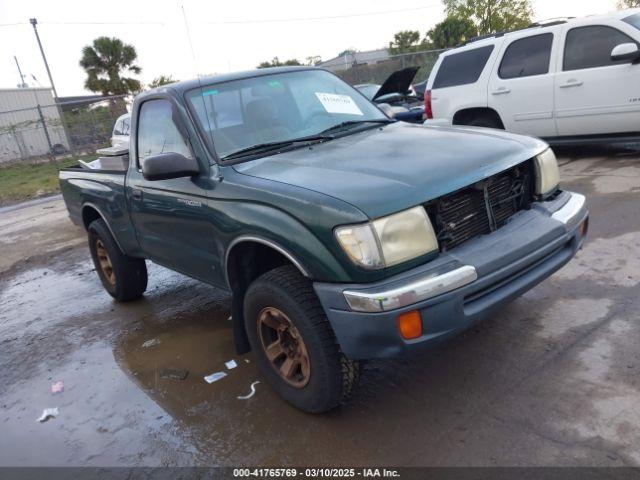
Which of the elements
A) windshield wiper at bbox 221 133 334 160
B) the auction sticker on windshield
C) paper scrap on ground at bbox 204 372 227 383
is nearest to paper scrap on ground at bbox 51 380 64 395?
paper scrap on ground at bbox 204 372 227 383

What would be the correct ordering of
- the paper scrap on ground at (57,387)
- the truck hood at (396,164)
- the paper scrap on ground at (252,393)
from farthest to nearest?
the paper scrap on ground at (57,387)
the paper scrap on ground at (252,393)
the truck hood at (396,164)

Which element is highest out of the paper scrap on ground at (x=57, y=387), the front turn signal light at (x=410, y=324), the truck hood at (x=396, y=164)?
the truck hood at (x=396, y=164)

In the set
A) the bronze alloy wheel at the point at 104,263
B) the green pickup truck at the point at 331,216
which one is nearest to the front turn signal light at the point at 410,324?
the green pickup truck at the point at 331,216

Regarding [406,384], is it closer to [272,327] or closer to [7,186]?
[272,327]

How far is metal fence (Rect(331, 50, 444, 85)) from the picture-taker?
782 inches

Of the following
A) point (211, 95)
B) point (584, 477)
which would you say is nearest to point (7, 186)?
point (211, 95)

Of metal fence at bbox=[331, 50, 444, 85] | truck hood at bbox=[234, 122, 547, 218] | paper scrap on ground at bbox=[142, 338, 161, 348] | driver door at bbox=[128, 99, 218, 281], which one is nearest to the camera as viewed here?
truck hood at bbox=[234, 122, 547, 218]

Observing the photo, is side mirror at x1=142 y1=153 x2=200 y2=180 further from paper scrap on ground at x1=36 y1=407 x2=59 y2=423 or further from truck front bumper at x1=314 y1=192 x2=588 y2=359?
paper scrap on ground at x1=36 y1=407 x2=59 y2=423

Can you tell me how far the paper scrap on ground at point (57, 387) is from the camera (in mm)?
3785

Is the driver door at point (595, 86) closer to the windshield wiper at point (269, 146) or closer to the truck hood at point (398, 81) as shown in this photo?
the truck hood at point (398, 81)

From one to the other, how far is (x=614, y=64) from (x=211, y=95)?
5431 mm

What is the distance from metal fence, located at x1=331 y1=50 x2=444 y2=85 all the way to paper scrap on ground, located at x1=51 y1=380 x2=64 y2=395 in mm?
17444

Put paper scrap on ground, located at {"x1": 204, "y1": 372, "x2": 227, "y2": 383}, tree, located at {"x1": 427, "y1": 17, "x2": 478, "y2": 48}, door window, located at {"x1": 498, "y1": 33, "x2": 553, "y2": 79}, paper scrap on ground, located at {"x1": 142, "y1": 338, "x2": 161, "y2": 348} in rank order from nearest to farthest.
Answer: paper scrap on ground, located at {"x1": 204, "y1": 372, "x2": 227, "y2": 383}, paper scrap on ground, located at {"x1": 142, "y1": 338, "x2": 161, "y2": 348}, door window, located at {"x1": 498, "y1": 33, "x2": 553, "y2": 79}, tree, located at {"x1": 427, "y1": 17, "x2": 478, "y2": 48}

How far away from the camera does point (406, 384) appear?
10.3 ft
